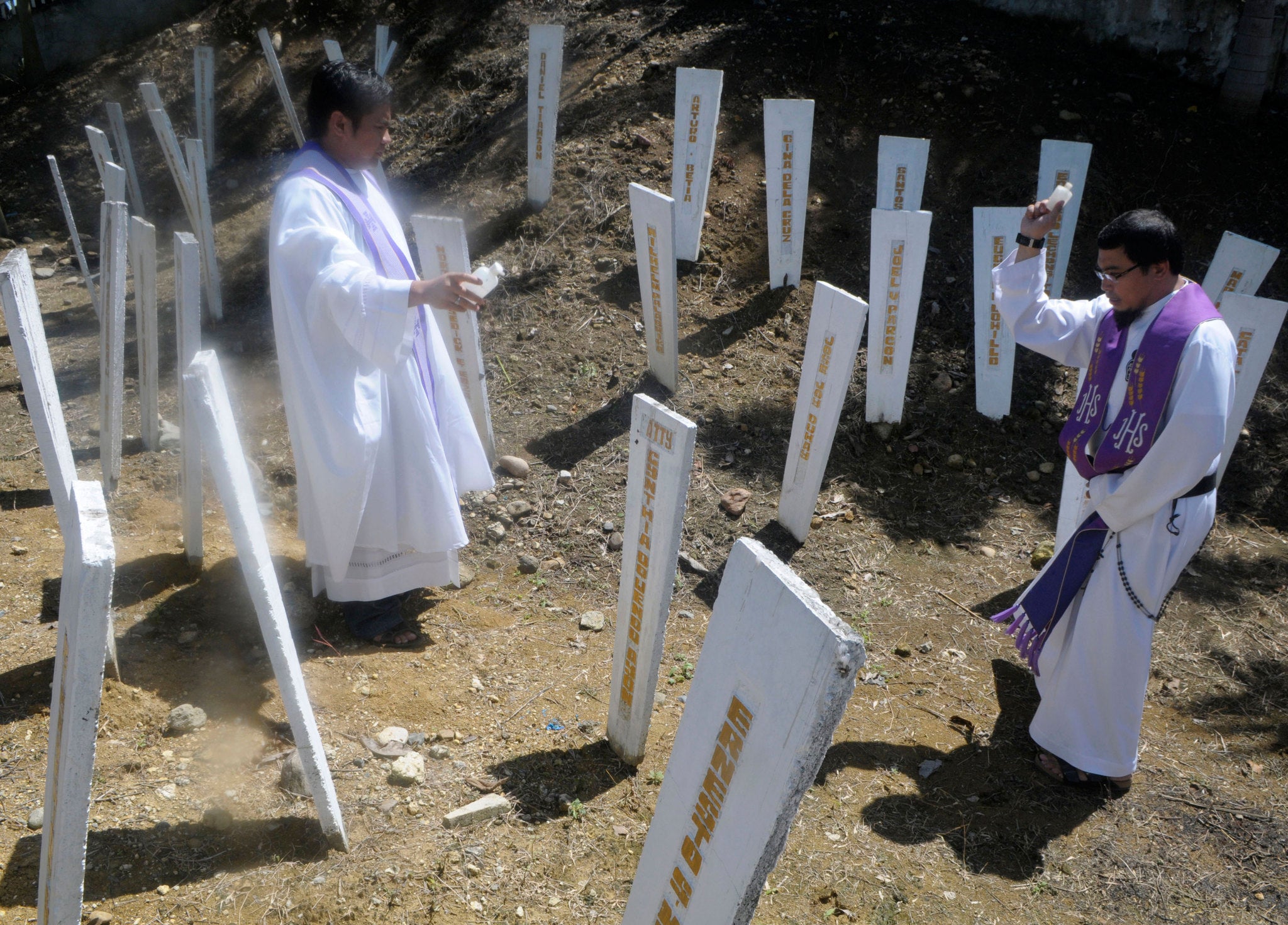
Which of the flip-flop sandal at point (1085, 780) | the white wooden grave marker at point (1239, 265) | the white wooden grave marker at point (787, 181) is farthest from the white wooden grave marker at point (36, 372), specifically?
the white wooden grave marker at point (1239, 265)

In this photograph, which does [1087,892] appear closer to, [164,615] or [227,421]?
[227,421]

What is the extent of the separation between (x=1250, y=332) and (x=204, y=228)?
614 cm

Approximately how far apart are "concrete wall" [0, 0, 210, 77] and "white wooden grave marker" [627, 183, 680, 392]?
33.1 feet

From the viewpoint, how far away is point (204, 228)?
20.3 ft

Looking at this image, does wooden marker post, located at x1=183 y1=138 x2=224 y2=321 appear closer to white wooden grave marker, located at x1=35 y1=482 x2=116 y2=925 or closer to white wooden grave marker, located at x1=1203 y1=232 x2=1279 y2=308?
white wooden grave marker, located at x1=35 y1=482 x2=116 y2=925

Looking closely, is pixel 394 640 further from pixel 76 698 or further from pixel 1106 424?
pixel 1106 424

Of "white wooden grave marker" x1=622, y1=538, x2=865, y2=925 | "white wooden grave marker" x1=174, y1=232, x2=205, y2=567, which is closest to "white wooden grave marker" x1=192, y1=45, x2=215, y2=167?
"white wooden grave marker" x1=174, y1=232, x2=205, y2=567

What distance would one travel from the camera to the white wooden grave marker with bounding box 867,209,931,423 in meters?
4.70

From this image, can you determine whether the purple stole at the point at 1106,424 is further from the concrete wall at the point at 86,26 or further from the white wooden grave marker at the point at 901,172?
the concrete wall at the point at 86,26

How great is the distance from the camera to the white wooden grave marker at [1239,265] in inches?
188

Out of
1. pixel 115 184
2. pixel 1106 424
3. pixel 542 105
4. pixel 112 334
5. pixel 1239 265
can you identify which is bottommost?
pixel 112 334

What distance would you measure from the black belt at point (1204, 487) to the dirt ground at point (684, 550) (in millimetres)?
1021

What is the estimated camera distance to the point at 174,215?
8.89 metres

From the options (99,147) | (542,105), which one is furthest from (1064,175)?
(99,147)
